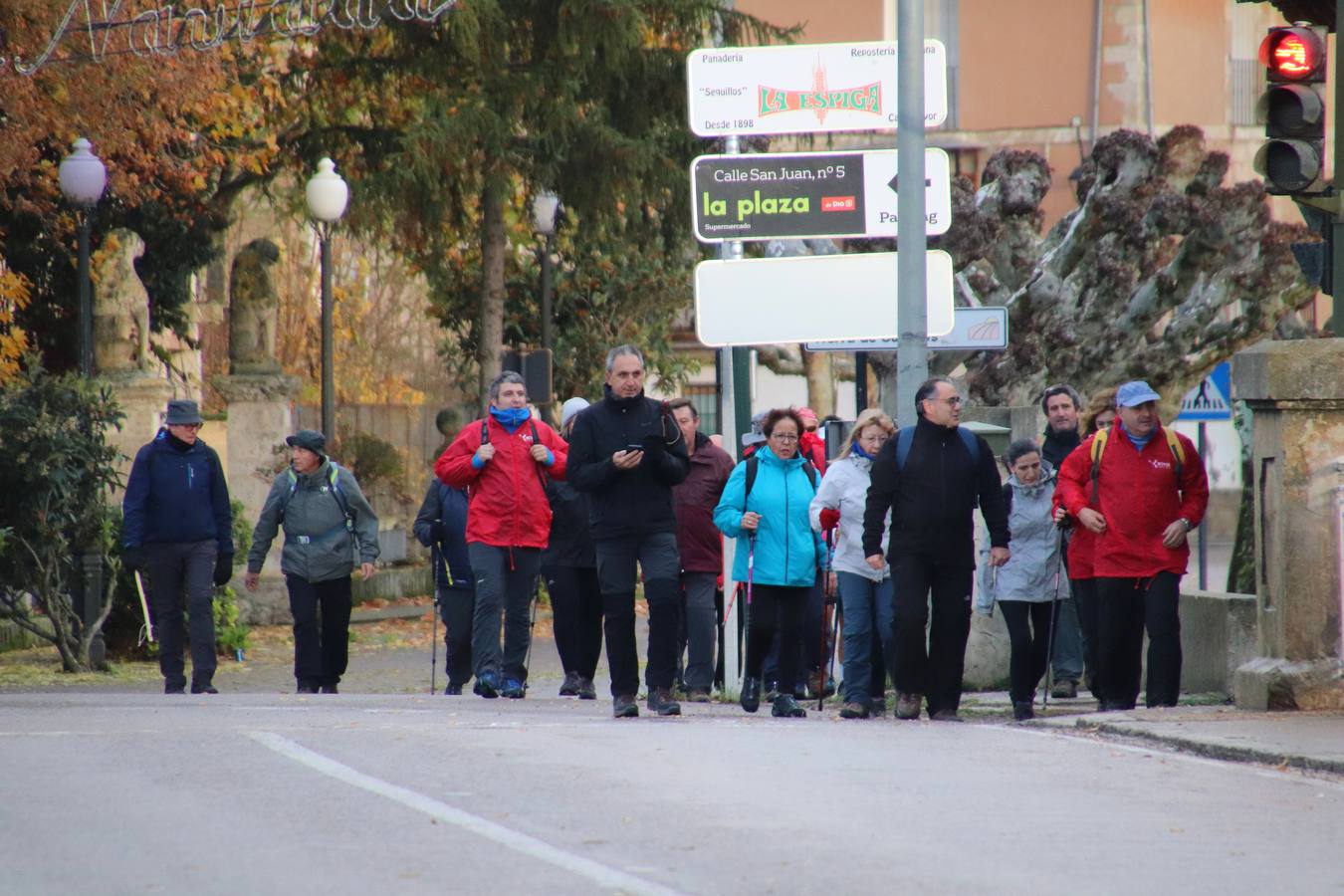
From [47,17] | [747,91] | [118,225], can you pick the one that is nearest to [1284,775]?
[747,91]

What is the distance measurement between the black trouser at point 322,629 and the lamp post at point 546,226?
9.20 m

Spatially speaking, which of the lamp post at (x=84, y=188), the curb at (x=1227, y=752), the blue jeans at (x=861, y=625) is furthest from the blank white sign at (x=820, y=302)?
the lamp post at (x=84, y=188)

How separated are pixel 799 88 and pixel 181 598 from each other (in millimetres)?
4867

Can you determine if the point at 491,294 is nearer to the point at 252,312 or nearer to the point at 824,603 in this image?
the point at 252,312

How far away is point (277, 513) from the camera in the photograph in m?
13.5

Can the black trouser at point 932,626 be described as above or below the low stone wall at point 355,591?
above

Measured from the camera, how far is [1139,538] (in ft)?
36.4

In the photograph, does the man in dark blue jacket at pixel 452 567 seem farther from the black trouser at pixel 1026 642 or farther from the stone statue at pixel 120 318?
the stone statue at pixel 120 318

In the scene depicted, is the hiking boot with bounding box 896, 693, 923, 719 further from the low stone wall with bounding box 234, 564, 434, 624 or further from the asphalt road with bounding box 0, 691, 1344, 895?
the low stone wall with bounding box 234, 564, 434, 624

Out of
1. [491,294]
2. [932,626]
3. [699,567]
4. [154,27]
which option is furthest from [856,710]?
[491,294]

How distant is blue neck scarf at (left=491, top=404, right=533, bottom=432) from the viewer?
1225 centimetres

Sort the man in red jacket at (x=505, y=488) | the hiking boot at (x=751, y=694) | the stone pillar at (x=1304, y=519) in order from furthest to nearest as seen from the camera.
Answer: the man in red jacket at (x=505, y=488), the hiking boot at (x=751, y=694), the stone pillar at (x=1304, y=519)

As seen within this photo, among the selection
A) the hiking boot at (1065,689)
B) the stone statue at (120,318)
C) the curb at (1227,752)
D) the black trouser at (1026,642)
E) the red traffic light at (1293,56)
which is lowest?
the hiking boot at (1065,689)

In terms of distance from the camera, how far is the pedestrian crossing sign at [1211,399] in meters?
23.5
